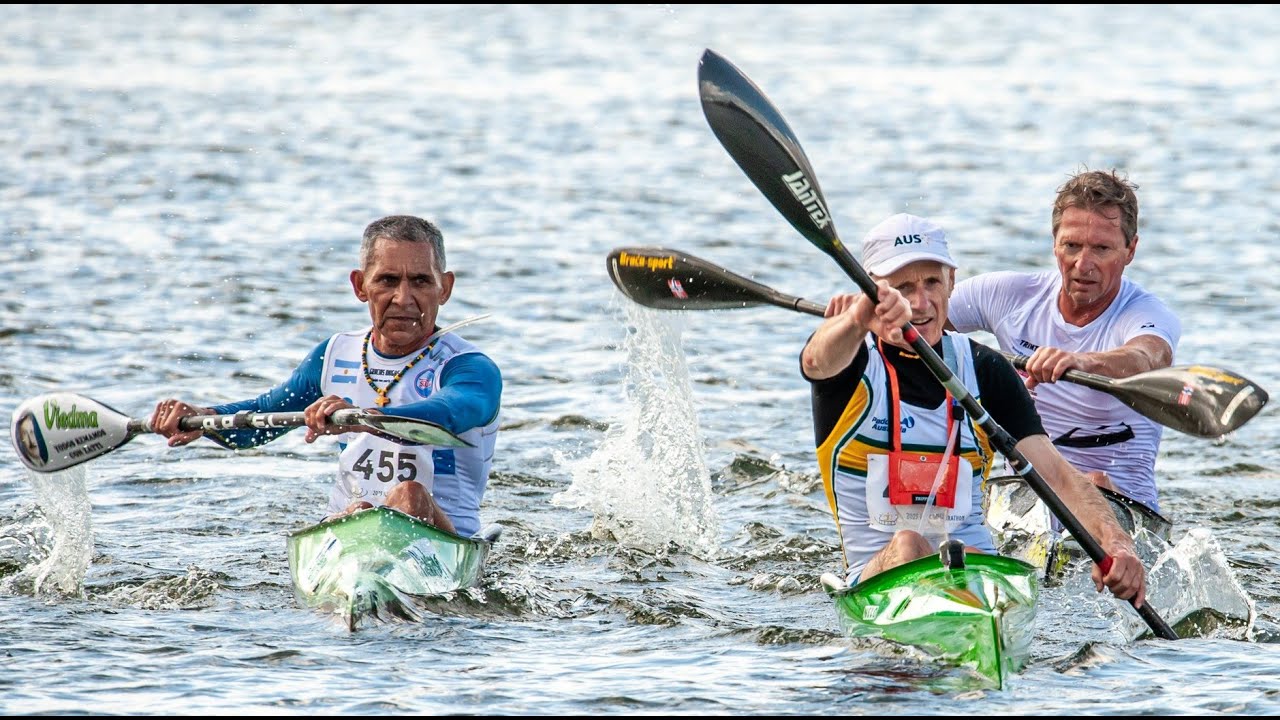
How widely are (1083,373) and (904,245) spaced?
1.20 meters

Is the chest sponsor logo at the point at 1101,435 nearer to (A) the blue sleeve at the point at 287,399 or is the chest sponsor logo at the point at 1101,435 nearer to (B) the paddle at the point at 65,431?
(A) the blue sleeve at the point at 287,399

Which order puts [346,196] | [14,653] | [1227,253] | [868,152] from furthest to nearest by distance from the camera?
[868,152] < [346,196] < [1227,253] < [14,653]

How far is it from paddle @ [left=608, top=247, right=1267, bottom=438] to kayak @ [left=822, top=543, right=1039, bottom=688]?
36.5 inches

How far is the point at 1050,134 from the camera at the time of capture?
78.1 ft

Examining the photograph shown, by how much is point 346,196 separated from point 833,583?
13.7m

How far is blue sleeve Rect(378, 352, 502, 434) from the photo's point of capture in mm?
6371

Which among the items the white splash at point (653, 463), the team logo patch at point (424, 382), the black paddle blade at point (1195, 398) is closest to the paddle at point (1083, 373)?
the black paddle blade at point (1195, 398)

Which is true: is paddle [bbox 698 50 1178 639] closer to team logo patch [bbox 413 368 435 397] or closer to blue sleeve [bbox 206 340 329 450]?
team logo patch [bbox 413 368 435 397]

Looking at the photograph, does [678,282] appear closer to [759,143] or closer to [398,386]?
[759,143]

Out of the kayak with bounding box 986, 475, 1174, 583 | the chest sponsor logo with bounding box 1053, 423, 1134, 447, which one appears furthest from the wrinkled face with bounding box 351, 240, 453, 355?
the chest sponsor logo with bounding box 1053, 423, 1134, 447

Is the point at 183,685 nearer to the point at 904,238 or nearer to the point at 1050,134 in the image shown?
the point at 904,238

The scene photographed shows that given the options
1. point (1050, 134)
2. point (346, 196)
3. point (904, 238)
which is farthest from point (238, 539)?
point (1050, 134)

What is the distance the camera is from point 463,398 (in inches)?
257

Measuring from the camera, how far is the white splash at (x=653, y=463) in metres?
8.31
